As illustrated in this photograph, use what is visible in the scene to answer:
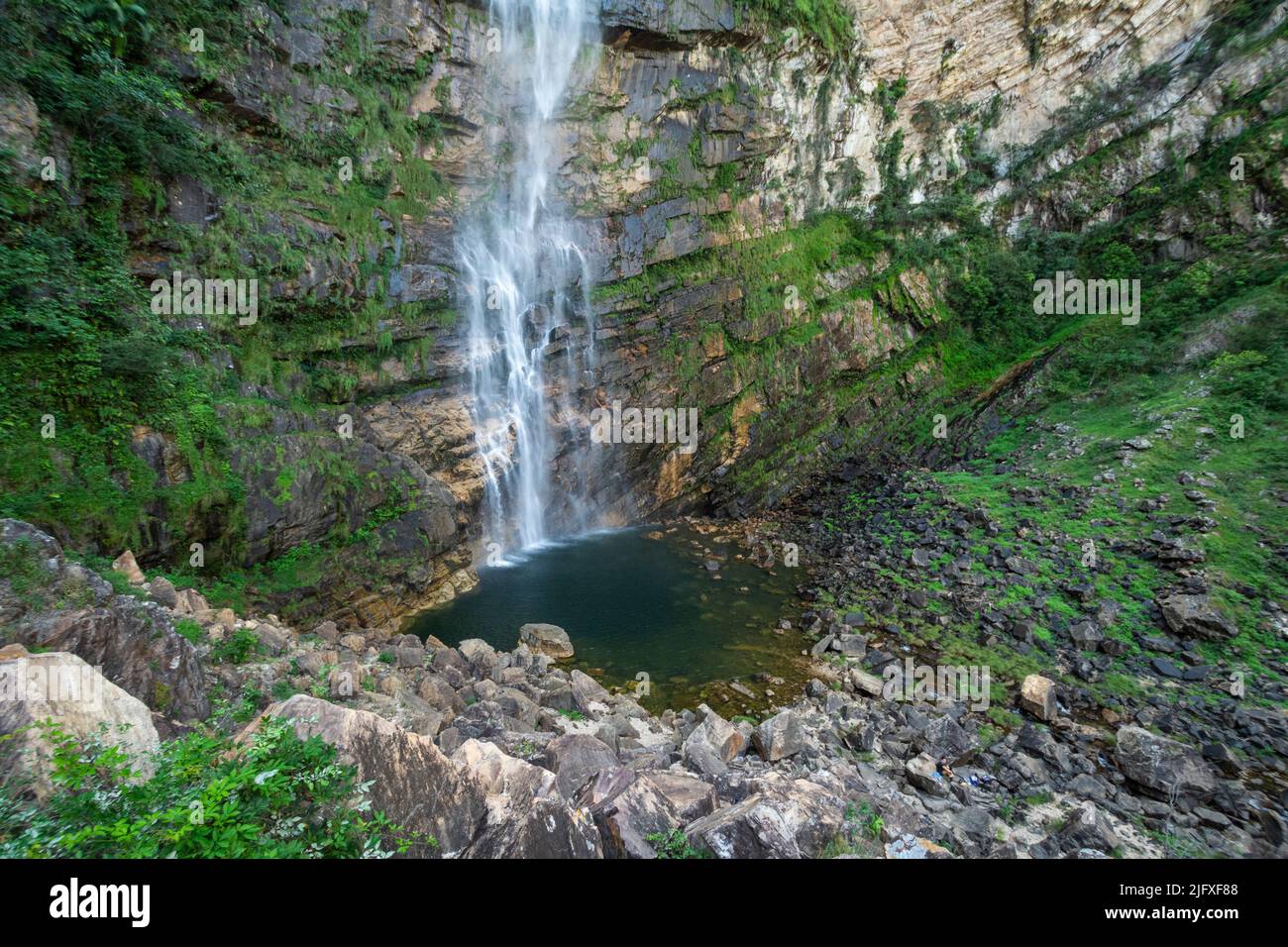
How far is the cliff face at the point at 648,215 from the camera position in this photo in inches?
523

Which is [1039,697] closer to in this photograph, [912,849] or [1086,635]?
[1086,635]

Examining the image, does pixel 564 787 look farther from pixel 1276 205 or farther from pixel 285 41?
pixel 1276 205

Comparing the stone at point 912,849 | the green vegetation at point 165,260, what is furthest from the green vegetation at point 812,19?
the stone at point 912,849

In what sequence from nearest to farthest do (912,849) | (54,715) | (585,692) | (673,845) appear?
(54,715)
(673,845)
(912,849)
(585,692)

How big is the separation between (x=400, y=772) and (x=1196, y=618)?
46.8ft

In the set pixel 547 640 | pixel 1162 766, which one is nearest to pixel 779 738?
pixel 1162 766

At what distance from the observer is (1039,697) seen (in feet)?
31.5

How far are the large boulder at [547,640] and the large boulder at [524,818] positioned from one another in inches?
302

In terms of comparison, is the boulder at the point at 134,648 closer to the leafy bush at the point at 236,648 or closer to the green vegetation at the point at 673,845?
the leafy bush at the point at 236,648

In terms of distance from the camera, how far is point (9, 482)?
8492 millimetres

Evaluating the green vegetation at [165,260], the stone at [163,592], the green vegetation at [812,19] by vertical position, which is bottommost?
the stone at [163,592]
